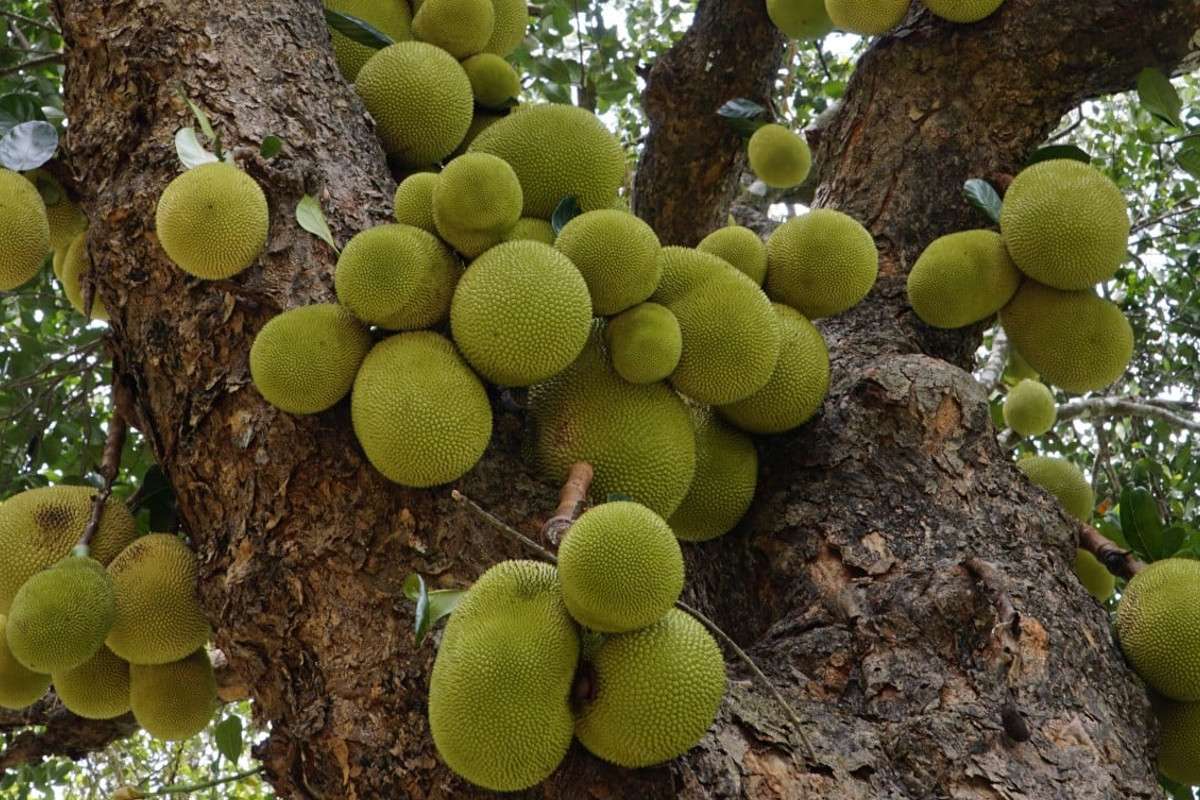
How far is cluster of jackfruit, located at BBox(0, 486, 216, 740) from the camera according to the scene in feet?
3.60

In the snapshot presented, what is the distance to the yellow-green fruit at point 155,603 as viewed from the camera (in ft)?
3.88

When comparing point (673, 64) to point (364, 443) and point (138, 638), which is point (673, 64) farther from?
point (138, 638)

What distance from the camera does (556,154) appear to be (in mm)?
1389

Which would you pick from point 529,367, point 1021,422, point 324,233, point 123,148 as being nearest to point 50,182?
point 123,148

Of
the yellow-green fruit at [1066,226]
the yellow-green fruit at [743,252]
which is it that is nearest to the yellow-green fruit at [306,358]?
the yellow-green fruit at [743,252]

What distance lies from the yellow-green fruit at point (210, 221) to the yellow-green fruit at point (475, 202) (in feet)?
0.65

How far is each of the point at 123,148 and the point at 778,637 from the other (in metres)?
0.97

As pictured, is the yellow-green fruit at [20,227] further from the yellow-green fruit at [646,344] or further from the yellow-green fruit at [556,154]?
the yellow-green fruit at [646,344]

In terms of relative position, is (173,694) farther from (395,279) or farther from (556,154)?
(556,154)

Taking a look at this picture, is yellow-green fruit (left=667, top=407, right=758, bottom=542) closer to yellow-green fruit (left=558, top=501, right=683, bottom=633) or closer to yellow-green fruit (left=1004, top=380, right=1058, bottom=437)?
yellow-green fruit (left=558, top=501, right=683, bottom=633)

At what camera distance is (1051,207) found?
62.5 inches

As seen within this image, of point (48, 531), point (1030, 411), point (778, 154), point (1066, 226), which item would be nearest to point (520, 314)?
point (48, 531)

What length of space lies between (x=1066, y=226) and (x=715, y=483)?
66cm

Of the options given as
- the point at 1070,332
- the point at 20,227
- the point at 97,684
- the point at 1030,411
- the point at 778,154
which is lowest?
the point at 97,684
